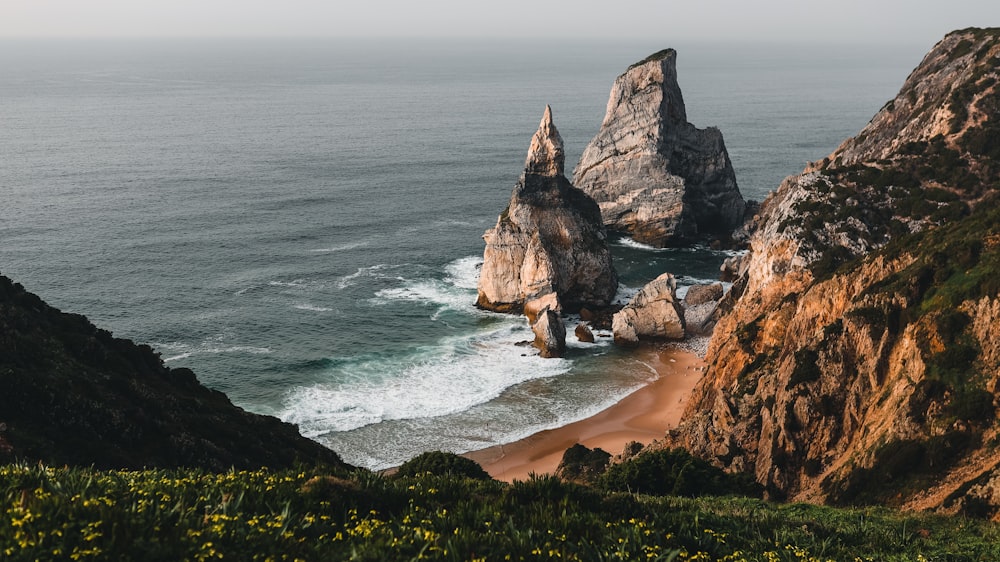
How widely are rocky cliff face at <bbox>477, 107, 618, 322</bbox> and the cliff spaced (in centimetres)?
3518

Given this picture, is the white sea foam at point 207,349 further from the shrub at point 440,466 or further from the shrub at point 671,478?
the shrub at point 671,478

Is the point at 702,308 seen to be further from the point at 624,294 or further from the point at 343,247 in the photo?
the point at 343,247

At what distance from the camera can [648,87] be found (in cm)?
9738

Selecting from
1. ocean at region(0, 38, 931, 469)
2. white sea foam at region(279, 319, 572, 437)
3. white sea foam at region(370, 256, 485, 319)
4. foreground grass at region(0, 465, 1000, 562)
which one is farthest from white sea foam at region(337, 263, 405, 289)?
foreground grass at region(0, 465, 1000, 562)

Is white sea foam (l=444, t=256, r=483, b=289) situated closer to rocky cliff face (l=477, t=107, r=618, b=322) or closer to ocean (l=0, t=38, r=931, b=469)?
ocean (l=0, t=38, r=931, b=469)

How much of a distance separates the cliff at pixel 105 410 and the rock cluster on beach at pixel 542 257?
35.1 meters

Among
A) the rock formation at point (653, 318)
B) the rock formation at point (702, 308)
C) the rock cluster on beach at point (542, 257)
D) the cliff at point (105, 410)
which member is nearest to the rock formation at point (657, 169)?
the rock formation at point (702, 308)

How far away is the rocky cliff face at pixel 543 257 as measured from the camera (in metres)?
71.3

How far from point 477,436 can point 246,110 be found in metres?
159

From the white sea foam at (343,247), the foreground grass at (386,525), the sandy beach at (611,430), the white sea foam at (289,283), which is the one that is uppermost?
the foreground grass at (386,525)

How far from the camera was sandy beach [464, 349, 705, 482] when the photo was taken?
46375 millimetres

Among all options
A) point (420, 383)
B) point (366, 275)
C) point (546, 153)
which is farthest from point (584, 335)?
point (366, 275)

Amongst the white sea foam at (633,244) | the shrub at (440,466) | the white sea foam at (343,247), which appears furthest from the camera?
the white sea foam at (633,244)

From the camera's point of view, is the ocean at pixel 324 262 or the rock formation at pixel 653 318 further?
the rock formation at pixel 653 318
